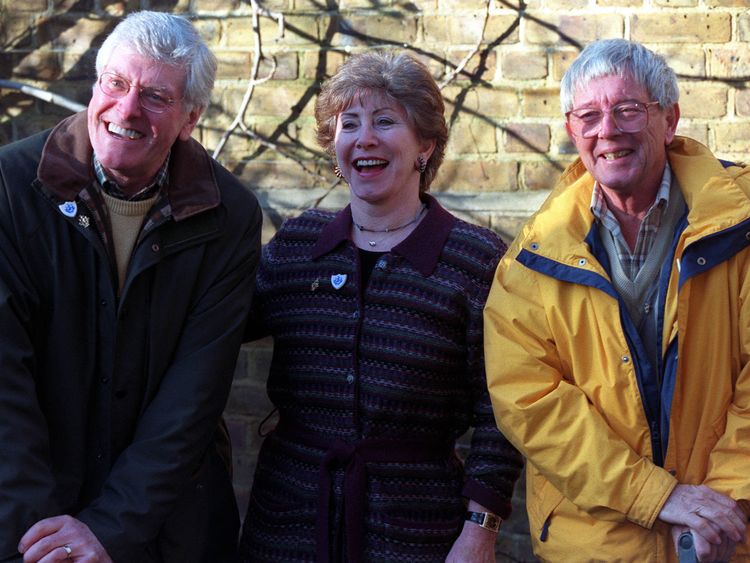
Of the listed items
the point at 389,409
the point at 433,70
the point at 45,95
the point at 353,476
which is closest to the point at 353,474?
the point at 353,476

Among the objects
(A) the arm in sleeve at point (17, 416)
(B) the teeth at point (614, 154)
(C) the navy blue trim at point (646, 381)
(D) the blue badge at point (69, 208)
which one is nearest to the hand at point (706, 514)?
(C) the navy blue trim at point (646, 381)

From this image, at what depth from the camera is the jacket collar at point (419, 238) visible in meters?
2.83

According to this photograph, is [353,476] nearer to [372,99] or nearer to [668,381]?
[668,381]

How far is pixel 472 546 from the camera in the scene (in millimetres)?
2746

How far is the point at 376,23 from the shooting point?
3.63 meters

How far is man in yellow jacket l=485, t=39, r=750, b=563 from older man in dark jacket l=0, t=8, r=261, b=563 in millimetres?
736

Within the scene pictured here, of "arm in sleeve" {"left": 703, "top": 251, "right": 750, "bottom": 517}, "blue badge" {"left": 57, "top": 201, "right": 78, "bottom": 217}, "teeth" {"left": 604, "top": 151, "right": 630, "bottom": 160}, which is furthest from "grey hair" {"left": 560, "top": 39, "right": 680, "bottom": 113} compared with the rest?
"blue badge" {"left": 57, "top": 201, "right": 78, "bottom": 217}

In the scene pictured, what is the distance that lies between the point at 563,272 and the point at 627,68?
1.60 feet

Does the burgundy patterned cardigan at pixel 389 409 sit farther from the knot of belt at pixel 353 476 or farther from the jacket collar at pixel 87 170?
the jacket collar at pixel 87 170

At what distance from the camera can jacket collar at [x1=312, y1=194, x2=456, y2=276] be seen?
111 inches

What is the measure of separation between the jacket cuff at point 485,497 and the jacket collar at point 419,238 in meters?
0.54

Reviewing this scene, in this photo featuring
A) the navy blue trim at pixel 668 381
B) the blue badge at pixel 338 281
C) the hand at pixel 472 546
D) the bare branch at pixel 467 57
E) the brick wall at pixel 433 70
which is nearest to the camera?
the navy blue trim at pixel 668 381

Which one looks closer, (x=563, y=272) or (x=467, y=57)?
(x=563, y=272)

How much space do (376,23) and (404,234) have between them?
1.01 m
